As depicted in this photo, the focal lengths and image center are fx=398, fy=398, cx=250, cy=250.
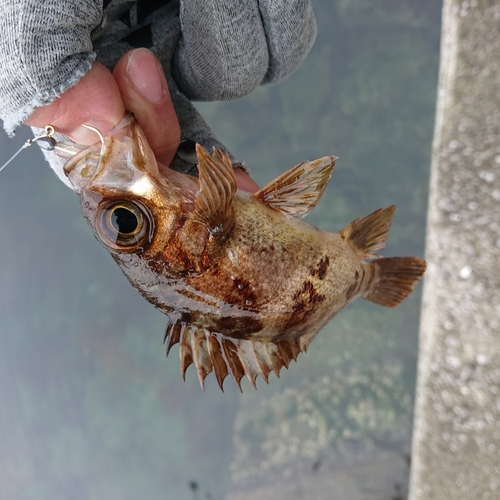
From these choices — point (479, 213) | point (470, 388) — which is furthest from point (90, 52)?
point (470, 388)

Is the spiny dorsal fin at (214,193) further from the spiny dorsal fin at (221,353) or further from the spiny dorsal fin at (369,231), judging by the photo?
the spiny dorsal fin at (369,231)

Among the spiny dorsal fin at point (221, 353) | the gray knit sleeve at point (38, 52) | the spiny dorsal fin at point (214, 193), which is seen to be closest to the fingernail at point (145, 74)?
the gray knit sleeve at point (38, 52)

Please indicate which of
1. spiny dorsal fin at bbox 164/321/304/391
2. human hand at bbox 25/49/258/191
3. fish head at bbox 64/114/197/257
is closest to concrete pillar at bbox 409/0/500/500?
spiny dorsal fin at bbox 164/321/304/391

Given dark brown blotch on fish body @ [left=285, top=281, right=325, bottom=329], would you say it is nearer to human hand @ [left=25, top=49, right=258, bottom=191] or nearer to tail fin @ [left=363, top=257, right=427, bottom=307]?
tail fin @ [left=363, top=257, right=427, bottom=307]

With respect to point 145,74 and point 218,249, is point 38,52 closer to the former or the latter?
point 145,74

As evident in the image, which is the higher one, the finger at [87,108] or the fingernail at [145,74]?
the fingernail at [145,74]

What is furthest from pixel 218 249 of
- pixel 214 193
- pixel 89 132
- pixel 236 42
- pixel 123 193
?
pixel 236 42
